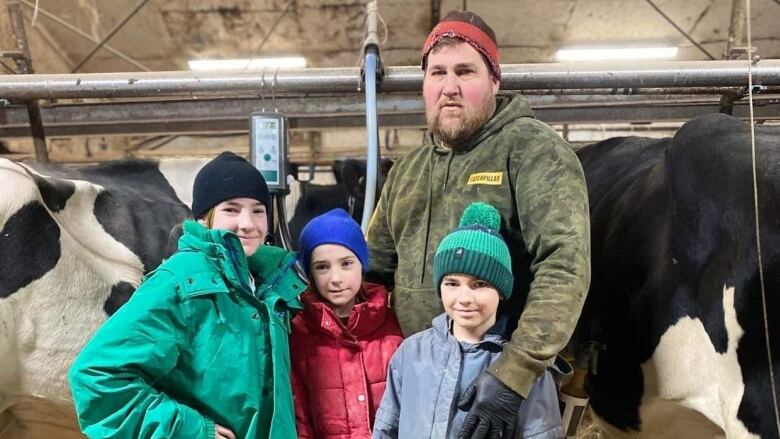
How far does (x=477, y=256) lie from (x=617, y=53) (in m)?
6.35

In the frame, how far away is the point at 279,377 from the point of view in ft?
4.92

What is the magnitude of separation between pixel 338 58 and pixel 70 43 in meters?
2.89

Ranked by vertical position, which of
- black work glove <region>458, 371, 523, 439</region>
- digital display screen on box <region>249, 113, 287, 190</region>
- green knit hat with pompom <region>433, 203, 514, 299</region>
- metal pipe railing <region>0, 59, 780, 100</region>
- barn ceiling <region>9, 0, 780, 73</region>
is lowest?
black work glove <region>458, 371, 523, 439</region>

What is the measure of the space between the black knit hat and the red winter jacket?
355 millimetres

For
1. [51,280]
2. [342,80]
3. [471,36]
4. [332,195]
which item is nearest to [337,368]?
[471,36]

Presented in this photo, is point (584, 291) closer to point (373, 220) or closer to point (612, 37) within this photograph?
point (373, 220)

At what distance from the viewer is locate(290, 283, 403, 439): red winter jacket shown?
5.49 feet

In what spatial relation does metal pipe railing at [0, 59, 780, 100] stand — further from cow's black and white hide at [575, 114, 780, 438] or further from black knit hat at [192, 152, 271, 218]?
black knit hat at [192, 152, 271, 218]

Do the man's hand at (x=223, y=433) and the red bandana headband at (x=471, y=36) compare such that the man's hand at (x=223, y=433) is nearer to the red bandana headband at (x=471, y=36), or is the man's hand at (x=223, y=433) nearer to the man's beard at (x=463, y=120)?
the man's beard at (x=463, y=120)

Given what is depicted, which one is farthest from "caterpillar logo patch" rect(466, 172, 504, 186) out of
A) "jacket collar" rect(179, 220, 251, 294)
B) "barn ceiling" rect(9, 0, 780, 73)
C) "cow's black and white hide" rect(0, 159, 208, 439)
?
"barn ceiling" rect(9, 0, 780, 73)

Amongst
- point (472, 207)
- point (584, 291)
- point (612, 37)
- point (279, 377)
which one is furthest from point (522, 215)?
point (612, 37)

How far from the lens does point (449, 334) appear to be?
1.57 metres

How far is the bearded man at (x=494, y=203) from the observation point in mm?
1447

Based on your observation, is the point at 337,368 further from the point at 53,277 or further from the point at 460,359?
the point at 53,277
